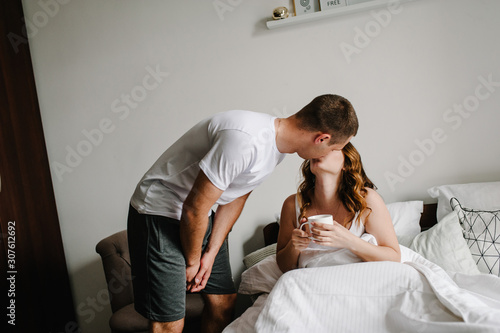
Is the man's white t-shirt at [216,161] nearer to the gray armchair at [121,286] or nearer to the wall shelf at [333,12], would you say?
the gray armchair at [121,286]

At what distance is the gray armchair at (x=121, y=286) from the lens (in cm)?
212

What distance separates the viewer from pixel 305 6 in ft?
7.75

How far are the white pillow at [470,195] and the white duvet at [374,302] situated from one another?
74cm

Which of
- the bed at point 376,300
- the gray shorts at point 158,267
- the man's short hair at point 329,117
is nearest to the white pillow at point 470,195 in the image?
the bed at point 376,300

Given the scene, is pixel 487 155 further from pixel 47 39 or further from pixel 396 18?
pixel 47 39

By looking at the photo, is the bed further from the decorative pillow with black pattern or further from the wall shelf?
the wall shelf

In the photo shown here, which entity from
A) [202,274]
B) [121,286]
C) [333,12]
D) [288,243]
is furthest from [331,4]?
[121,286]

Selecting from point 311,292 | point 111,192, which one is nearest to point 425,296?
point 311,292

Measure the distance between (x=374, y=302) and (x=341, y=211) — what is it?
0.47m

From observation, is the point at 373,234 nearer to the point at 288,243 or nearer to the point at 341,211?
the point at 341,211

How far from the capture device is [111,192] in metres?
2.71

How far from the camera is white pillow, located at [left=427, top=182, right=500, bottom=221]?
2061 millimetres

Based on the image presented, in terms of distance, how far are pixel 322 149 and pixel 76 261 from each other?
2167 millimetres

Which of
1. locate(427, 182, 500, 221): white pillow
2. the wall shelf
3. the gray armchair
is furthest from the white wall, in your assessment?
the gray armchair
